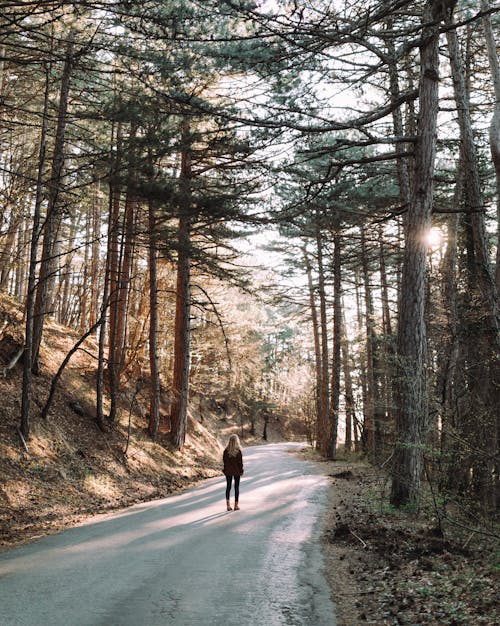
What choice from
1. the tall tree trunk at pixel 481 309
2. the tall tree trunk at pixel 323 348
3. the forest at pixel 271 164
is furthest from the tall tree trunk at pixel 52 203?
the tall tree trunk at pixel 323 348

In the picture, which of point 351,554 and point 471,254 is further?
point 471,254

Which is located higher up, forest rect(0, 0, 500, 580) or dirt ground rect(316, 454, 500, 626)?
forest rect(0, 0, 500, 580)

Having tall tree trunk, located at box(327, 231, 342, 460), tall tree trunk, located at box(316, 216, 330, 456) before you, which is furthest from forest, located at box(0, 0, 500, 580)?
tall tree trunk, located at box(316, 216, 330, 456)

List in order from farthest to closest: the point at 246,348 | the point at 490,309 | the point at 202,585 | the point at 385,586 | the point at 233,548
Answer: the point at 246,348
the point at 490,309
the point at 233,548
the point at 385,586
the point at 202,585

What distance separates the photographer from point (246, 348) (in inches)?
1071

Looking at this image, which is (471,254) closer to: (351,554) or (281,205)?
(281,205)

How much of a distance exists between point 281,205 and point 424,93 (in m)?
5.93

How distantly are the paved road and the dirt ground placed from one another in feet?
1.23

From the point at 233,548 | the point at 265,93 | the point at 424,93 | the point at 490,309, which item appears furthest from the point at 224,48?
the point at 233,548

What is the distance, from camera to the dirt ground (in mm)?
4836

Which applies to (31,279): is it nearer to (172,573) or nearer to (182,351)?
(172,573)

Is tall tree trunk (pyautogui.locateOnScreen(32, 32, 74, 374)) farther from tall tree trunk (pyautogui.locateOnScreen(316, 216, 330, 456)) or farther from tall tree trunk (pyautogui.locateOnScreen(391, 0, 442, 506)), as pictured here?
tall tree trunk (pyautogui.locateOnScreen(316, 216, 330, 456))

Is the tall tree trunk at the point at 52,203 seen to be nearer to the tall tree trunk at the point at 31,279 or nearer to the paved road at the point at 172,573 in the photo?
the tall tree trunk at the point at 31,279

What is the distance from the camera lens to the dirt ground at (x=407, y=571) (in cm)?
484
